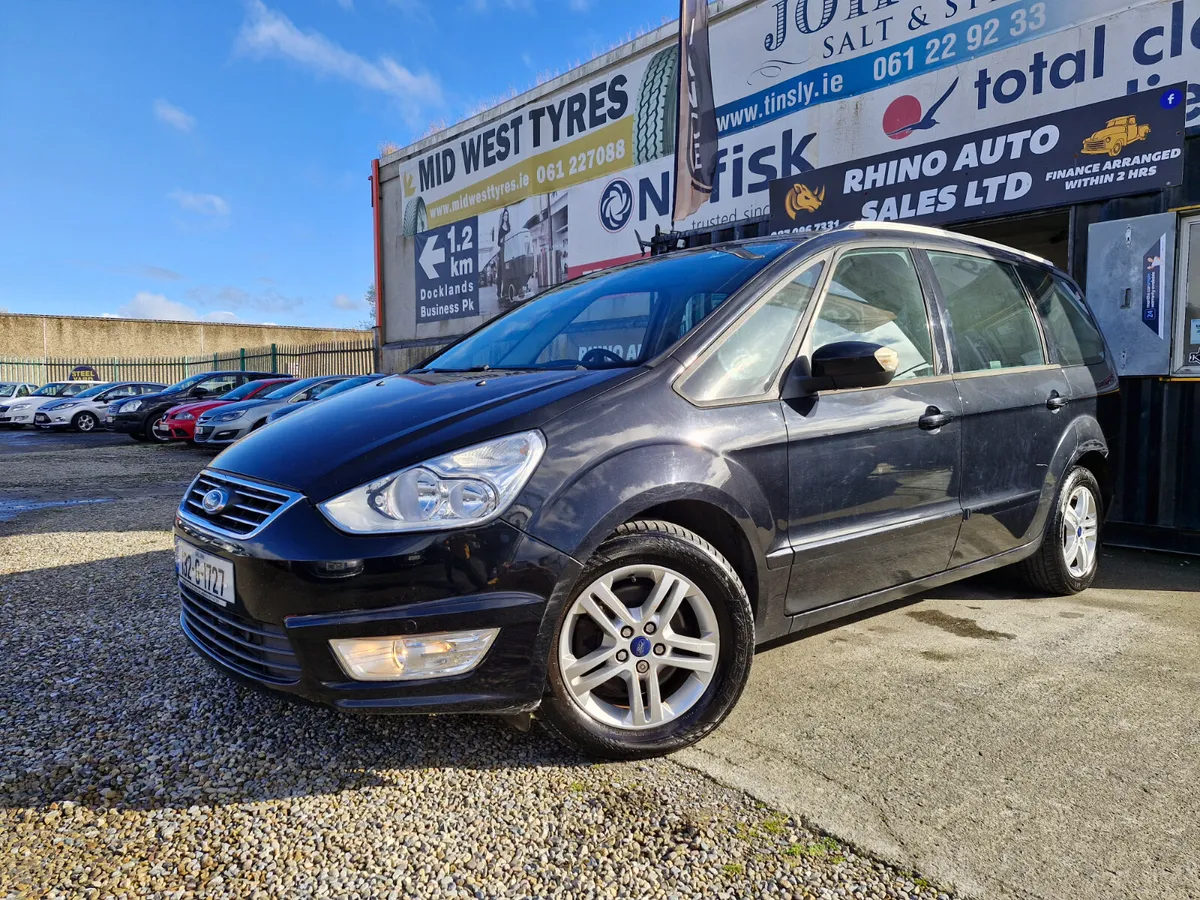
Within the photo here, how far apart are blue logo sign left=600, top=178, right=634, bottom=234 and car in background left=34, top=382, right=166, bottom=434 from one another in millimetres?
13081

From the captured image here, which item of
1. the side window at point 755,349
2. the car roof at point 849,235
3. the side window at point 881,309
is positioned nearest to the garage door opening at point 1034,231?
the car roof at point 849,235

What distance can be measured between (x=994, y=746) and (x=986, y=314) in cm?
207

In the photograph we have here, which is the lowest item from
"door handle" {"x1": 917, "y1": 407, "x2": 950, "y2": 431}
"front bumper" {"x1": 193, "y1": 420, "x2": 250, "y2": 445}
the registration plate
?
the registration plate

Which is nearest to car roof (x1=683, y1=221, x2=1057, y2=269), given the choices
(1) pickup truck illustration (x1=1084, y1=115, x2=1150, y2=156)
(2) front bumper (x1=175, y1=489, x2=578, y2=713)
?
(2) front bumper (x1=175, y1=489, x2=578, y2=713)

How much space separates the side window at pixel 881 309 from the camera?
309 centimetres

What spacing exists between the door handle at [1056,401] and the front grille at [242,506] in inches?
136

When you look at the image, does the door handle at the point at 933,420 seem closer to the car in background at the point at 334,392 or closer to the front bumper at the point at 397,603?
the front bumper at the point at 397,603

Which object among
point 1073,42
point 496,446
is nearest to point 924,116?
point 1073,42

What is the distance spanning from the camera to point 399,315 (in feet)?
59.6

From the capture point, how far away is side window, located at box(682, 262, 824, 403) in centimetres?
268

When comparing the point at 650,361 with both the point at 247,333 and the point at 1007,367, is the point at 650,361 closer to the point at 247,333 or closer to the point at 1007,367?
the point at 1007,367

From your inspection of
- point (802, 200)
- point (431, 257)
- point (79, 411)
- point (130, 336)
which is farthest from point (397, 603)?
point (130, 336)

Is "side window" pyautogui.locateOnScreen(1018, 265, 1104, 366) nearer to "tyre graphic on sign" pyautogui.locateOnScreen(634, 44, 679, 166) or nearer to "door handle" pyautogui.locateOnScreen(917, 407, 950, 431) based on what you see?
"door handle" pyautogui.locateOnScreen(917, 407, 950, 431)

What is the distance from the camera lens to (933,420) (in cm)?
321
